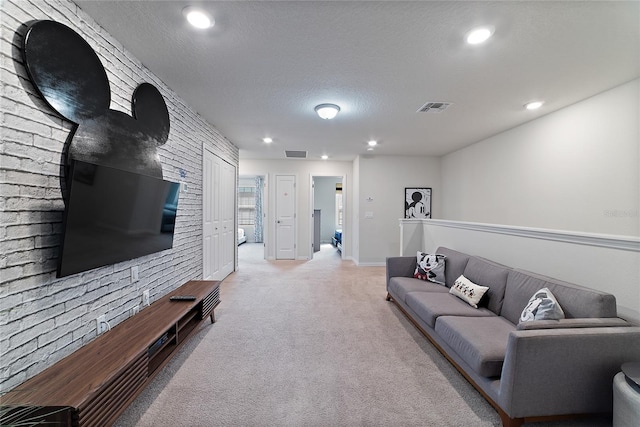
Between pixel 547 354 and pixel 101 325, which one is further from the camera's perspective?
pixel 101 325

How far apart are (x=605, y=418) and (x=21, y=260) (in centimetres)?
344

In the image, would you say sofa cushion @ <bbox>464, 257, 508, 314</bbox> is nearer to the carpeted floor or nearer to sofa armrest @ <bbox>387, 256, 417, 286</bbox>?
the carpeted floor

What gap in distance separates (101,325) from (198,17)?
7.29 feet

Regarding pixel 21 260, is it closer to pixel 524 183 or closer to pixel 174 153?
pixel 174 153

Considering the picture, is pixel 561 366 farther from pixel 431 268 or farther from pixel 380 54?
pixel 380 54

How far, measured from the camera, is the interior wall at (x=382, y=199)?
6.09 metres

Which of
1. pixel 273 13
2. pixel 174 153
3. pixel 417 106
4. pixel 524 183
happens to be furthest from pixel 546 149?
pixel 174 153

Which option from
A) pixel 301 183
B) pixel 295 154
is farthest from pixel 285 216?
pixel 295 154

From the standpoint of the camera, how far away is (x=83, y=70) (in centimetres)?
171

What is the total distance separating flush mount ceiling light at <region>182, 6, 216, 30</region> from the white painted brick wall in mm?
698

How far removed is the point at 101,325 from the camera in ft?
6.18

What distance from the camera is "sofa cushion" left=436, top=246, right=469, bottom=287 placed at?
3.09 metres

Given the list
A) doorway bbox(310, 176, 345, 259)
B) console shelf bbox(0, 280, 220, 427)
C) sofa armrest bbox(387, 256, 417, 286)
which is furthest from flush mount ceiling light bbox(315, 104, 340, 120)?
doorway bbox(310, 176, 345, 259)

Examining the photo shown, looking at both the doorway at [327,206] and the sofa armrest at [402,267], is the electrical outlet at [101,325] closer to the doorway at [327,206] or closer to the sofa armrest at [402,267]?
the sofa armrest at [402,267]
